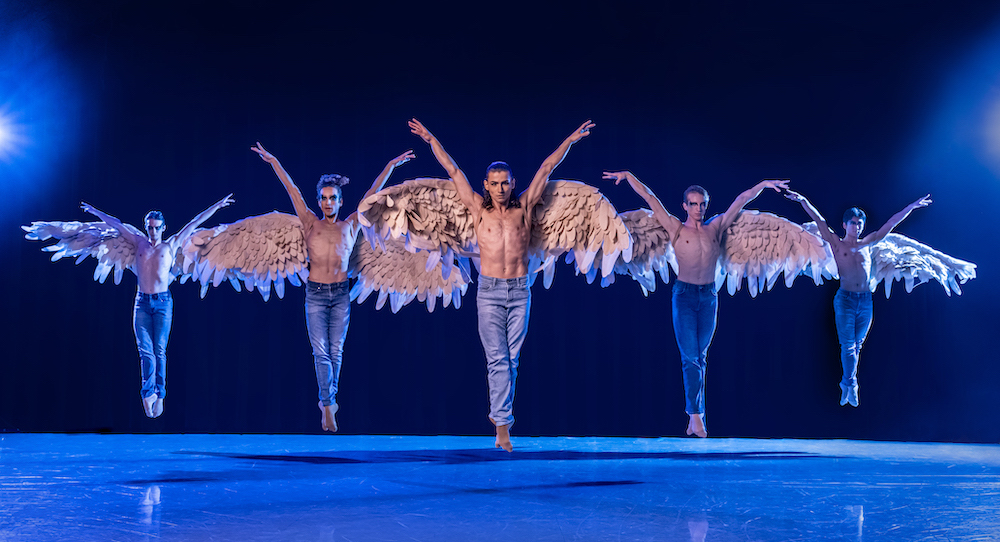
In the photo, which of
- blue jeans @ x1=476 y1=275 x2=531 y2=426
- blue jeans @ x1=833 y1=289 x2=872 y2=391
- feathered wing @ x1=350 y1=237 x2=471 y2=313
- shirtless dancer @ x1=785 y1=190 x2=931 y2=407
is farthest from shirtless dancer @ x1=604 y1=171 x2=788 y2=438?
feathered wing @ x1=350 y1=237 x2=471 y2=313

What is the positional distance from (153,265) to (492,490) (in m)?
3.76

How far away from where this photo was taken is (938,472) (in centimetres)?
459

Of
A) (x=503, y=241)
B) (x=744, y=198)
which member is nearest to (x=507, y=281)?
(x=503, y=241)

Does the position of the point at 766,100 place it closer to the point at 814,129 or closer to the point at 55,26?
the point at 814,129

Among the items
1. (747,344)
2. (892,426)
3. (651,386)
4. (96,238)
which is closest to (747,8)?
(747,344)

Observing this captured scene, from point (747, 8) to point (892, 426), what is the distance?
3619 mm

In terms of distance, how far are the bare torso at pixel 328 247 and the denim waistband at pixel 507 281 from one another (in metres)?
1.45

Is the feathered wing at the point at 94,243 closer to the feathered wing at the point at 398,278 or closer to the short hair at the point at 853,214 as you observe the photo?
the feathered wing at the point at 398,278

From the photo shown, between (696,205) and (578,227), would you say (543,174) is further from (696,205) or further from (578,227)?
(696,205)

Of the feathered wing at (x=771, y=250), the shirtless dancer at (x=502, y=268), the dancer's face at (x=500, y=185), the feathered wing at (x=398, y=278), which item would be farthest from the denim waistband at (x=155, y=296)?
the feathered wing at (x=771, y=250)

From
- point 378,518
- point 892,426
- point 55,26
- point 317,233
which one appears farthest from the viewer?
point 55,26

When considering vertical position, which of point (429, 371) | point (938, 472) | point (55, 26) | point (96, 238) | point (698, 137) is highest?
point (55, 26)

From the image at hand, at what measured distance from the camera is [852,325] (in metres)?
6.00

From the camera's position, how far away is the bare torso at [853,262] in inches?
235
